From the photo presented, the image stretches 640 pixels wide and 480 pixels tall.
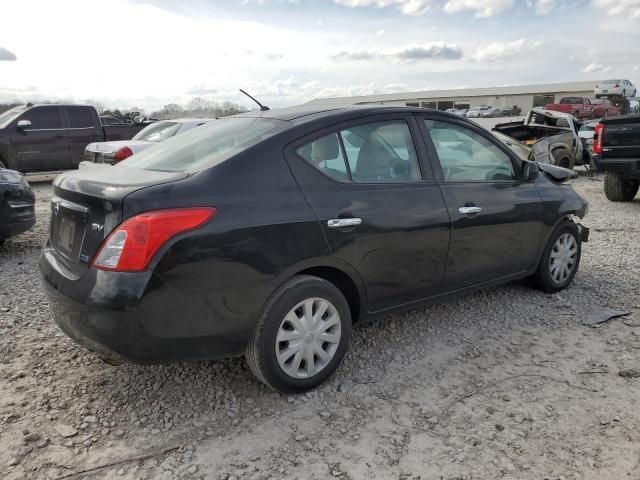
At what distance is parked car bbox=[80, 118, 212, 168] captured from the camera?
27.1 ft

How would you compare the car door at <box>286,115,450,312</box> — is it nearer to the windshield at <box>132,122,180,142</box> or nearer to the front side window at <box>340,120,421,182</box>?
the front side window at <box>340,120,421,182</box>

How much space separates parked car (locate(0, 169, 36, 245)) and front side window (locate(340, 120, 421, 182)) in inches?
166

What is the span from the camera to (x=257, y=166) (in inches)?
108

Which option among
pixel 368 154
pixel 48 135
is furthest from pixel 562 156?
pixel 48 135

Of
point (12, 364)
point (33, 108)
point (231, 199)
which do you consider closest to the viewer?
point (231, 199)

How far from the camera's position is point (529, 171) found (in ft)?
13.5

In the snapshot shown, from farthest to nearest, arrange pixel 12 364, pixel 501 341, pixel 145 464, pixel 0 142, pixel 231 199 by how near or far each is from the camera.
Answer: pixel 0 142
pixel 501 341
pixel 12 364
pixel 231 199
pixel 145 464

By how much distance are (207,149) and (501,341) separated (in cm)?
239

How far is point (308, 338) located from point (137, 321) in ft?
3.06

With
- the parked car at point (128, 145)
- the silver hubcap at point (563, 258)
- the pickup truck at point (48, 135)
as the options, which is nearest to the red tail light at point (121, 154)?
the parked car at point (128, 145)

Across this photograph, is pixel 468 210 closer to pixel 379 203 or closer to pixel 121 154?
pixel 379 203

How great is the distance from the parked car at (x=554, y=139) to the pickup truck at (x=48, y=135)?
31.5ft

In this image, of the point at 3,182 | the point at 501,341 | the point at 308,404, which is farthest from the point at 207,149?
the point at 3,182

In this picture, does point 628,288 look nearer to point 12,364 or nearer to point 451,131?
point 451,131
